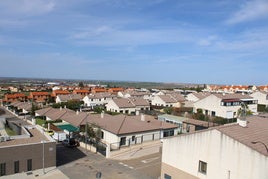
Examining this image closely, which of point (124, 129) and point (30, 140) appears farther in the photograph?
point (124, 129)

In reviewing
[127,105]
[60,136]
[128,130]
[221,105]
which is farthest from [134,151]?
[127,105]

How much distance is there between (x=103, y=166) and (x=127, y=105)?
4072 centimetres

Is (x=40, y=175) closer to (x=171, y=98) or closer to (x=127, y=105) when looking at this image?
(x=127, y=105)

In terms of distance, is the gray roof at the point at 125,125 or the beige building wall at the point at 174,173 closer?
the beige building wall at the point at 174,173

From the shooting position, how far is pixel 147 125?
121 feet

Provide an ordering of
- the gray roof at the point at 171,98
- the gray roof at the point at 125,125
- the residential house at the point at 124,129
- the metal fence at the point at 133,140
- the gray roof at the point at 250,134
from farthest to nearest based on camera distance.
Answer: the gray roof at the point at 171,98, the gray roof at the point at 125,125, the residential house at the point at 124,129, the metal fence at the point at 133,140, the gray roof at the point at 250,134

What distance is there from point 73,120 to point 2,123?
33.7 ft

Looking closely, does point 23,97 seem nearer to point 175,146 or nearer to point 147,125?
point 147,125

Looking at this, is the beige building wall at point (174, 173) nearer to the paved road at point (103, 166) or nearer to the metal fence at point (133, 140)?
the paved road at point (103, 166)

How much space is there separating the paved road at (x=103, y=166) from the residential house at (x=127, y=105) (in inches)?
1352

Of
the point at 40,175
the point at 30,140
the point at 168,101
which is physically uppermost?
the point at 168,101

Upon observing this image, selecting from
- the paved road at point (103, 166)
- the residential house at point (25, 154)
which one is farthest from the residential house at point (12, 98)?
→ the residential house at point (25, 154)

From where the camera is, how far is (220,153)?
59.3 feet

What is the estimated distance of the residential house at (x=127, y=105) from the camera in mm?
66250
